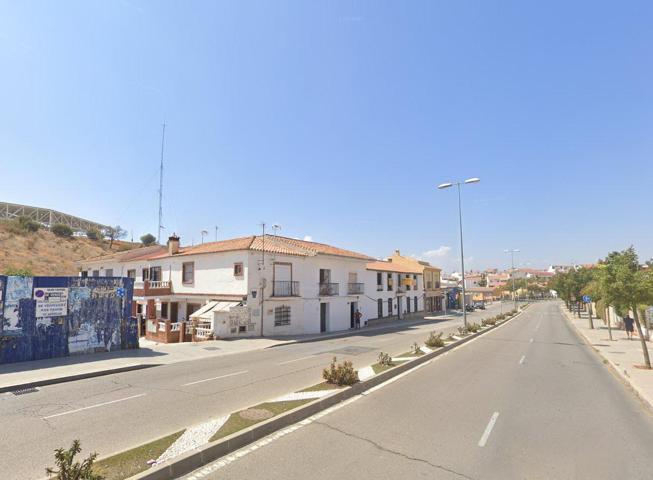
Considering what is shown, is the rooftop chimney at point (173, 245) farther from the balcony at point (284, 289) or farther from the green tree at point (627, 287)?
the green tree at point (627, 287)

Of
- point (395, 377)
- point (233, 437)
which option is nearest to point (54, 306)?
point (233, 437)

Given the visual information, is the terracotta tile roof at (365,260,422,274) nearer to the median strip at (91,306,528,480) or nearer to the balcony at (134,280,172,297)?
the balcony at (134,280,172,297)

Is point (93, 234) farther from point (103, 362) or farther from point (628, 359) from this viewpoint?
point (628, 359)

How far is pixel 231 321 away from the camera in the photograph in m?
22.9

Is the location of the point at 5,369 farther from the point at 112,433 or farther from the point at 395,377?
the point at 395,377

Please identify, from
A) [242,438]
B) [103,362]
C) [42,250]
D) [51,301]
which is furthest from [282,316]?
[42,250]

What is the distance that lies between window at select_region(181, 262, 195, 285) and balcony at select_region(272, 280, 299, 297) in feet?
23.3

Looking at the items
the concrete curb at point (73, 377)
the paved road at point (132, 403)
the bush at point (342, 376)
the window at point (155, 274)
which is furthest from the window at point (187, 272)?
the bush at point (342, 376)

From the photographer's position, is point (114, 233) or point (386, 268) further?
point (114, 233)

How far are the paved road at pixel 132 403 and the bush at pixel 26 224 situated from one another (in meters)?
60.6

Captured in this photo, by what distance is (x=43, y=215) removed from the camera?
2813 inches

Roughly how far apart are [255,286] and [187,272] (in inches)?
301

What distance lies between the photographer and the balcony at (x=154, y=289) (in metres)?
29.1

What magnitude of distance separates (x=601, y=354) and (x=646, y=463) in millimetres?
15155
